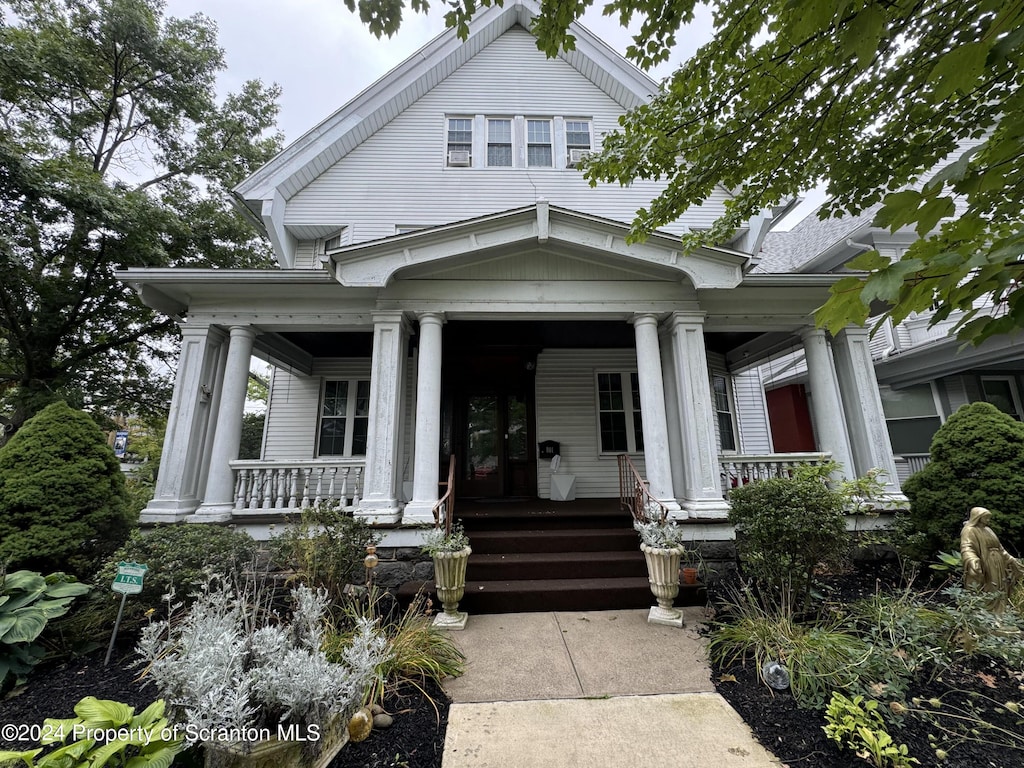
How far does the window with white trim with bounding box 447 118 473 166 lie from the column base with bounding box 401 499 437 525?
6.56m

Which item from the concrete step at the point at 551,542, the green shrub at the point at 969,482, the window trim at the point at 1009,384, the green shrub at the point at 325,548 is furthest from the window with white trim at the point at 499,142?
the window trim at the point at 1009,384

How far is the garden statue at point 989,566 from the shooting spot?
343 cm

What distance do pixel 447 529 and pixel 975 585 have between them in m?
4.79

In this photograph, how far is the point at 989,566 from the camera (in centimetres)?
346

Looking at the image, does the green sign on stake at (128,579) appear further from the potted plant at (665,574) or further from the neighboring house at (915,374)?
the neighboring house at (915,374)

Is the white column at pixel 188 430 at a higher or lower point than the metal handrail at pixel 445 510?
higher

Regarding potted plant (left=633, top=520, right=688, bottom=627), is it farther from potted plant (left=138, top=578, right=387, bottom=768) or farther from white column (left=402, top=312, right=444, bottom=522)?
potted plant (left=138, top=578, right=387, bottom=768)

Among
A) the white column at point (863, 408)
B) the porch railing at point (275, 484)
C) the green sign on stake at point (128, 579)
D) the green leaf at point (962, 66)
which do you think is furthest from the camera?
the white column at point (863, 408)

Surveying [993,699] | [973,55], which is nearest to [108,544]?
[973,55]

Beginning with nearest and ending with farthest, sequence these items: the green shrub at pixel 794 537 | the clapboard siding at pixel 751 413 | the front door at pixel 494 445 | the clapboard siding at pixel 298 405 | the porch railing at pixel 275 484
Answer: the green shrub at pixel 794 537 → the porch railing at pixel 275 484 → the front door at pixel 494 445 → the clapboard siding at pixel 298 405 → the clapboard siding at pixel 751 413

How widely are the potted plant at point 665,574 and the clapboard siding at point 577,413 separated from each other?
3.24 meters

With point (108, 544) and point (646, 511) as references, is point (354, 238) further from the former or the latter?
point (646, 511)

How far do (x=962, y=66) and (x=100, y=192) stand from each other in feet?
42.2

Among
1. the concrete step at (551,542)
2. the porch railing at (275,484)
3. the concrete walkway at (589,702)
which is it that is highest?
the porch railing at (275,484)
